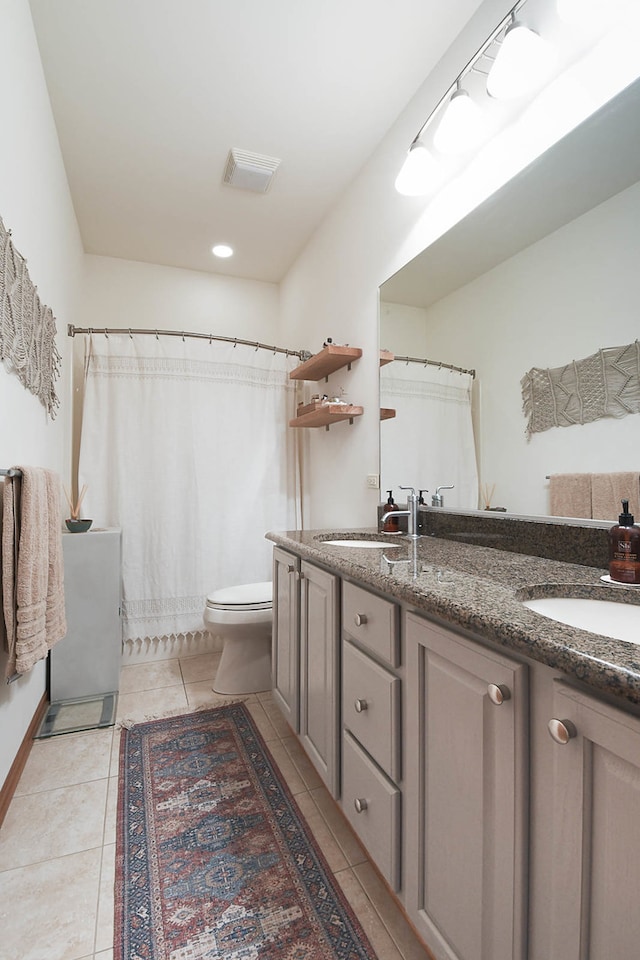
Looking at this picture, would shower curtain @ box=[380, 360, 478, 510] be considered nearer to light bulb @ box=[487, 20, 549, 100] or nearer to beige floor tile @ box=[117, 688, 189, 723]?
light bulb @ box=[487, 20, 549, 100]

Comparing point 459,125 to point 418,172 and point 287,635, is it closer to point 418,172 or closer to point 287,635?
point 418,172

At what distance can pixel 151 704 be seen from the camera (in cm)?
227

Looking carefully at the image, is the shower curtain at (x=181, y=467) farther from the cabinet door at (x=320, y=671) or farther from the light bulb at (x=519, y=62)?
the light bulb at (x=519, y=62)

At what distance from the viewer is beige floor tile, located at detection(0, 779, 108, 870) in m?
1.36

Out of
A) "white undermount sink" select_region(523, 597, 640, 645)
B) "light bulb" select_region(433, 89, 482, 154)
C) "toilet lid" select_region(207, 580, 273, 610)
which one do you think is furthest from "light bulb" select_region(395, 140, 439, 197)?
"toilet lid" select_region(207, 580, 273, 610)

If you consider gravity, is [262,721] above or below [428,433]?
below

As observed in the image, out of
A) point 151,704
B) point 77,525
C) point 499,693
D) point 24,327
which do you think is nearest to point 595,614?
point 499,693

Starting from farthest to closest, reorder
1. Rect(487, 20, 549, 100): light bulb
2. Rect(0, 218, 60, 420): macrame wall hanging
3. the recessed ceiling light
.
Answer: the recessed ceiling light < Rect(0, 218, 60, 420): macrame wall hanging < Rect(487, 20, 549, 100): light bulb

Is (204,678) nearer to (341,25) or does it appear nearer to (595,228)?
(595,228)

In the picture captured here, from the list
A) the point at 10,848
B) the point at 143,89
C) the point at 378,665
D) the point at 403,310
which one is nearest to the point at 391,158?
the point at 403,310

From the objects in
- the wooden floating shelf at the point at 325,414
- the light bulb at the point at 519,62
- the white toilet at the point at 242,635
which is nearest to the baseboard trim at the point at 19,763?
the white toilet at the point at 242,635

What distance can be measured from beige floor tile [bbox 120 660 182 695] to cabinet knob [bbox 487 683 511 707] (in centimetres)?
217

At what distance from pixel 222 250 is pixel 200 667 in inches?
105

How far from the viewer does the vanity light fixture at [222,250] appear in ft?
10.0
